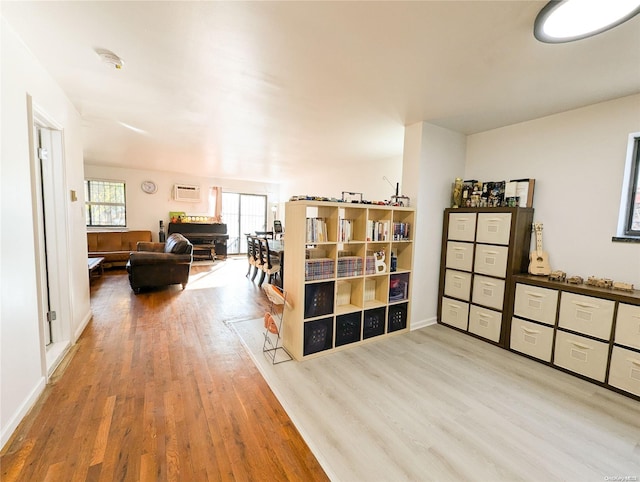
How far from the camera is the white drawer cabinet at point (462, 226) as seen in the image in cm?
317

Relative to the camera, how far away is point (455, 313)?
336 cm

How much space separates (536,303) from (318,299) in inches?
84.4

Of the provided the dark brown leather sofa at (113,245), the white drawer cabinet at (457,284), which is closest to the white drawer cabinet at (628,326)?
the white drawer cabinet at (457,284)

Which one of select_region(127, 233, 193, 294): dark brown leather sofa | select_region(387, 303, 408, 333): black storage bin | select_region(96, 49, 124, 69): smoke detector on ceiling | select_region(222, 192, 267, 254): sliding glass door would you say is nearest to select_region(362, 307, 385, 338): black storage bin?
select_region(387, 303, 408, 333): black storage bin

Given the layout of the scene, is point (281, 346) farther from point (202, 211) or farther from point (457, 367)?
point (202, 211)

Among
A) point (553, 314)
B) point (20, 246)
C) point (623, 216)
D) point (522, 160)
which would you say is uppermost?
point (522, 160)

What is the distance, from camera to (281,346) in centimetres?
282

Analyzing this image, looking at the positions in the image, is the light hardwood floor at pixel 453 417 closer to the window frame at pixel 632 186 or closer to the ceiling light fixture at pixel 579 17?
the window frame at pixel 632 186

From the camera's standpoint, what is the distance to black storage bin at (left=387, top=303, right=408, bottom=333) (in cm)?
314

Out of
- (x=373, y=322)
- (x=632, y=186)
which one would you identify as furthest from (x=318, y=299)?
(x=632, y=186)

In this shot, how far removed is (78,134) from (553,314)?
5291 mm

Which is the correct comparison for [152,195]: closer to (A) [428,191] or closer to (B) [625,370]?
(A) [428,191]

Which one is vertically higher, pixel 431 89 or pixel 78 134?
pixel 431 89

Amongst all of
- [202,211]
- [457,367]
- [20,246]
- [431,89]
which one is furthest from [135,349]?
[202,211]
